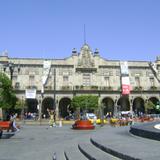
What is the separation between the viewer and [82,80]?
60.8 meters

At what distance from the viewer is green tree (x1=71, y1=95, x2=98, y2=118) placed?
5584 cm

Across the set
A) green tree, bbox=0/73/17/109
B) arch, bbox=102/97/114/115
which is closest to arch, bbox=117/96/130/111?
arch, bbox=102/97/114/115

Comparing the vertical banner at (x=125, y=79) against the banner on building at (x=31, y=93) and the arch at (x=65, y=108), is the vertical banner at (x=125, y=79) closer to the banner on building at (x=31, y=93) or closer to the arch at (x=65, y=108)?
the arch at (x=65, y=108)

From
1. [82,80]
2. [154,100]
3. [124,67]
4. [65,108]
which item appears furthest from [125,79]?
[65,108]

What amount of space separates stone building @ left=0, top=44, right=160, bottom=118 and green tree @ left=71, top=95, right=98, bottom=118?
101 inches

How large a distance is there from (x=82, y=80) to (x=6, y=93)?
49.3 ft

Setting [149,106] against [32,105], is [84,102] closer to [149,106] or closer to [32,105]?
[32,105]

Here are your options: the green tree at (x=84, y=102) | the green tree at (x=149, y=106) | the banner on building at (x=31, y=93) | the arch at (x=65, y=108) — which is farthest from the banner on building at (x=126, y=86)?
the banner on building at (x=31, y=93)

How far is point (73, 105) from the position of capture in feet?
187

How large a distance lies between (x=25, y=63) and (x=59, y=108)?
10.2 m

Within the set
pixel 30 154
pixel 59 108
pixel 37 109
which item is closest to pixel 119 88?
pixel 59 108

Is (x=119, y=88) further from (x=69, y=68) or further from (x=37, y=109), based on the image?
(x=37, y=109)

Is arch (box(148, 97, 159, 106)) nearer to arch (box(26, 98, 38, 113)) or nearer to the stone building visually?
the stone building

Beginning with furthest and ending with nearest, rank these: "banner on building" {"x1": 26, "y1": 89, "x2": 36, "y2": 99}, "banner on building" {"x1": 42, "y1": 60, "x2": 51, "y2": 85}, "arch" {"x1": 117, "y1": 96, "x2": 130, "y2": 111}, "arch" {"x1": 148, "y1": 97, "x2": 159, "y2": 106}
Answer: "arch" {"x1": 148, "y1": 97, "x2": 159, "y2": 106} → "arch" {"x1": 117, "y1": 96, "x2": 130, "y2": 111} → "banner on building" {"x1": 42, "y1": 60, "x2": 51, "y2": 85} → "banner on building" {"x1": 26, "y1": 89, "x2": 36, "y2": 99}
